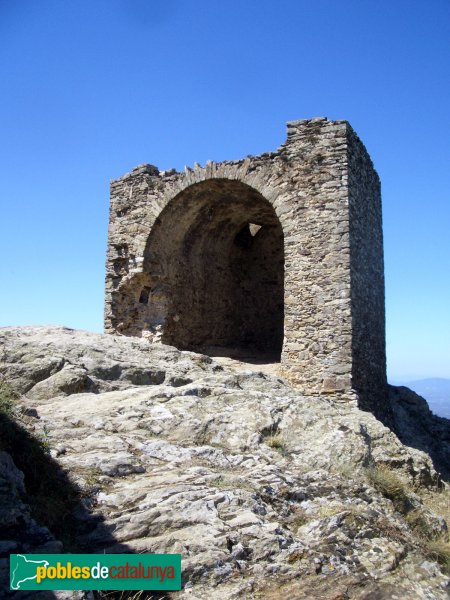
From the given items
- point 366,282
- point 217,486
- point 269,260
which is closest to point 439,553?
point 217,486

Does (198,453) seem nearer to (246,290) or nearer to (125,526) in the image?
(125,526)

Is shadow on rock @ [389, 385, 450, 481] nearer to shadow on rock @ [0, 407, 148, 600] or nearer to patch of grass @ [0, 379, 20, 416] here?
patch of grass @ [0, 379, 20, 416]

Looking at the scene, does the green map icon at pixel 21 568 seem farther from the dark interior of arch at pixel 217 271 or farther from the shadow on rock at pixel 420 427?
the shadow on rock at pixel 420 427

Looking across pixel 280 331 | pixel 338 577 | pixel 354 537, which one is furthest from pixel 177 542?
pixel 280 331

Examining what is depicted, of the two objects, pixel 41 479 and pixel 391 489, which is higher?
pixel 41 479

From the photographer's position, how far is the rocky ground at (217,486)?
133 inches

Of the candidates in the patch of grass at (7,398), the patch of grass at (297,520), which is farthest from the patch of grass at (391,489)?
the patch of grass at (7,398)

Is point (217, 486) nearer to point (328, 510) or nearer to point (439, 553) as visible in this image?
point (328, 510)

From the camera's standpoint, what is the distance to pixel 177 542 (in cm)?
347

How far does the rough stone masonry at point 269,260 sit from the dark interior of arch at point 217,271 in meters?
0.03

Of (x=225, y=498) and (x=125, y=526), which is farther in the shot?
(x=225, y=498)

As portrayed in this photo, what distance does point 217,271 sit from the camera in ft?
48.5

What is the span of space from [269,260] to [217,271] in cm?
195

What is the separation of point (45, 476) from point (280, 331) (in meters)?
12.3
